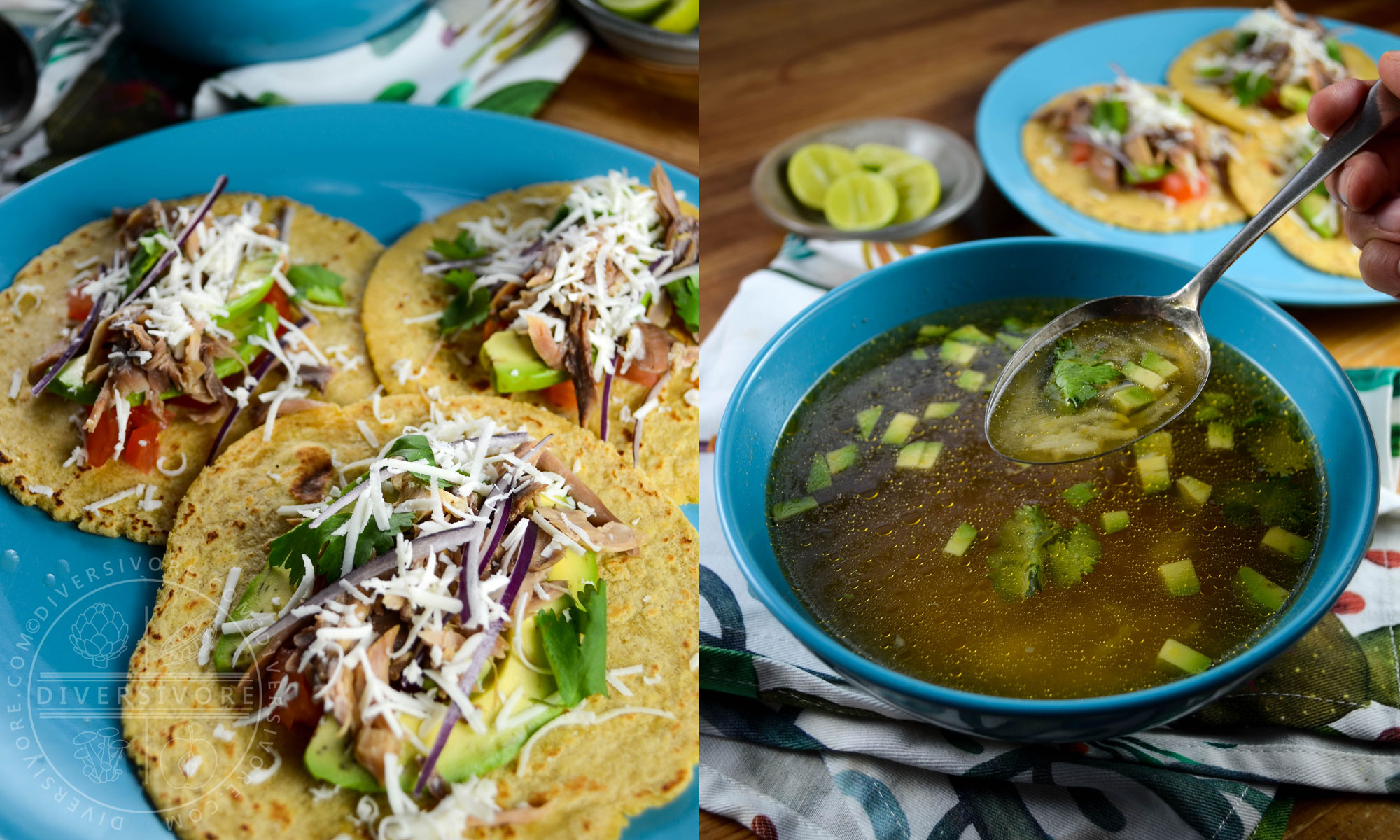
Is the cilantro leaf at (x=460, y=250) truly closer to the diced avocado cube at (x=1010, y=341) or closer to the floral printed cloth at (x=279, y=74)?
the floral printed cloth at (x=279, y=74)

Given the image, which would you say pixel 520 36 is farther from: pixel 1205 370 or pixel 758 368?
pixel 1205 370

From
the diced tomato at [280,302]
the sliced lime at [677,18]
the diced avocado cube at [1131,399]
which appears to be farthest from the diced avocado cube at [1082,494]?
the sliced lime at [677,18]

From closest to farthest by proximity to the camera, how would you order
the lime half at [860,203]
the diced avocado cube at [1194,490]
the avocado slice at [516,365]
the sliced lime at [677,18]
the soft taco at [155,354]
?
the diced avocado cube at [1194,490] < the soft taco at [155,354] < the avocado slice at [516,365] < the lime half at [860,203] < the sliced lime at [677,18]

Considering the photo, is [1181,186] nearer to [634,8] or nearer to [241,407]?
[634,8]

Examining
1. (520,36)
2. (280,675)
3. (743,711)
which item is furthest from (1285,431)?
(520,36)

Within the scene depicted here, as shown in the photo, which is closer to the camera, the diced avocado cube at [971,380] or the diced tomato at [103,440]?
the diced avocado cube at [971,380]

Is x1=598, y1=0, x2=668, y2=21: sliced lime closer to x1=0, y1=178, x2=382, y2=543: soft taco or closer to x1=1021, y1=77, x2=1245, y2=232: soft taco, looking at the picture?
x1=1021, y1=77, x2=1245, y2=232: soft taco
